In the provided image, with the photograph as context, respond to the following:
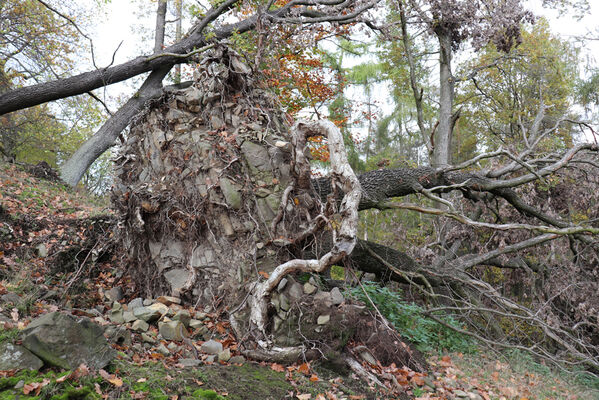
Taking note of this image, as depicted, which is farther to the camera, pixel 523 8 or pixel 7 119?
pixel 7 119

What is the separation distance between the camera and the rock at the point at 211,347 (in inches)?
139

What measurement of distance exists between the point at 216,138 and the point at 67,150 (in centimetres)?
1196

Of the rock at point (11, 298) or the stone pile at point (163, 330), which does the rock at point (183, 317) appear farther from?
the rock at point (11, 298)

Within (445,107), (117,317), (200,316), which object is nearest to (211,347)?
(200,316)

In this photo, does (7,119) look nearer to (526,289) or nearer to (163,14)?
(163,14)

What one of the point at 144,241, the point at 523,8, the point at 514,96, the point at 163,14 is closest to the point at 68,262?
the point at 144,241

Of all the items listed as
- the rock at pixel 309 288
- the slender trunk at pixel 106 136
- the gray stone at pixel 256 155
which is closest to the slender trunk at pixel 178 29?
the slender trunk at pixel 106 136

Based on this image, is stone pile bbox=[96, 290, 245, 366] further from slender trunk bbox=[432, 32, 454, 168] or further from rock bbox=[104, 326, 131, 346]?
slender trunk bbox=[432, 32, 454, 168]

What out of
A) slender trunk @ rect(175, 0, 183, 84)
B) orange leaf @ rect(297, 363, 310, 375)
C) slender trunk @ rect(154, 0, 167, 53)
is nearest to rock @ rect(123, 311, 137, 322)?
orange leaf @ rect(297, 363, 310, 375)

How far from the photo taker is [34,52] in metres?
10.7

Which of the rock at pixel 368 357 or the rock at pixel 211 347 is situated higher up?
the rock at pixel 211 347

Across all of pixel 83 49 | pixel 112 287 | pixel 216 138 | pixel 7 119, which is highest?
pixel 83 49

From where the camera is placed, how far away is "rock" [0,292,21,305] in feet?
11.8

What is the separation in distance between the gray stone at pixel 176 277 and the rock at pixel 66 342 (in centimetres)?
179
